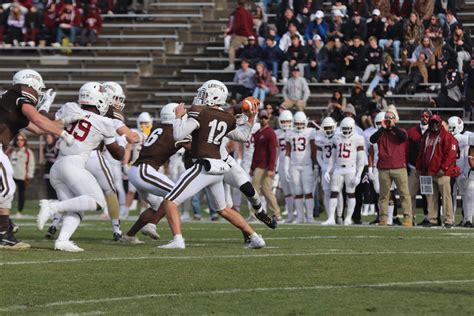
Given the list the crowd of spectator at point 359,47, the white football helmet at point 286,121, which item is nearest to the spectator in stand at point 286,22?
the crowd of spectator at point 359,47

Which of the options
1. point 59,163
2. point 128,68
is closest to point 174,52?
point 128,68

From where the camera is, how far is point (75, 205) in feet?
44.3

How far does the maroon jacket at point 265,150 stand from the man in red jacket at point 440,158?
2.61 m

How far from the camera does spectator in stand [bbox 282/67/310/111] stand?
27.0 meters

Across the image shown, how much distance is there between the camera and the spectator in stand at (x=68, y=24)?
107 feet

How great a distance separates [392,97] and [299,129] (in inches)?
204

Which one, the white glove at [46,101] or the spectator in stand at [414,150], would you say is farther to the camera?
the spectator in stand at [414,150]

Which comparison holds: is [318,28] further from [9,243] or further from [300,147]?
[9,243]

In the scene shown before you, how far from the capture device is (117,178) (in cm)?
2328

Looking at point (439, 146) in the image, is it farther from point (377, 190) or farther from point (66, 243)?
point (66, 243)

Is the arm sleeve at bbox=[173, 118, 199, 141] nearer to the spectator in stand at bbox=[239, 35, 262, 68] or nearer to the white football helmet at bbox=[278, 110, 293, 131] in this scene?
the white football helmet at bbox=[278, 110, 293, 131]

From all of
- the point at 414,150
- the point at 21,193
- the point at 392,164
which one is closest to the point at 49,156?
the point at 21,193

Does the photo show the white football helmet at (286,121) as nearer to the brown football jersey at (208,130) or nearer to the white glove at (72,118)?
the brown football jersey at (208,130)

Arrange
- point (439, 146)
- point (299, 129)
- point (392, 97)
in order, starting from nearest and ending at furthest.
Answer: point (439, 146) < point (299, 129) < point (392, 97)
